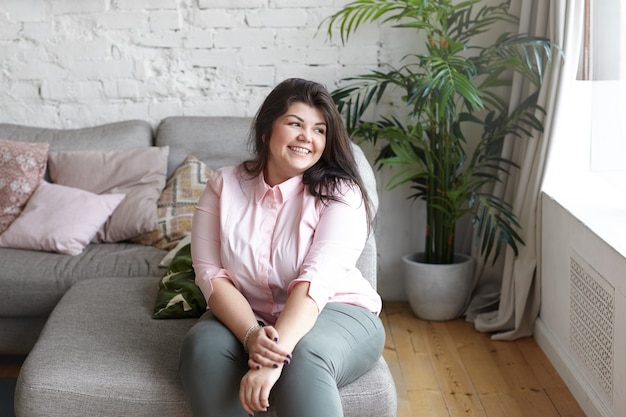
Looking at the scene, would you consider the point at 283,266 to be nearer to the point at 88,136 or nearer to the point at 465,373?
the point at 465,373

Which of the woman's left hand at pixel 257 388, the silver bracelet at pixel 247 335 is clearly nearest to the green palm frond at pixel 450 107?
the silver bracelet at pixel 247 335

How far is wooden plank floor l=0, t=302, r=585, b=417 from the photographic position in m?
2.88

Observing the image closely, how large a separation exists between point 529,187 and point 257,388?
1.76m

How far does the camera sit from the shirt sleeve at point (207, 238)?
235 cm

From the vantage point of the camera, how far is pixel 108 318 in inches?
102

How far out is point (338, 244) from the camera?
2.25m

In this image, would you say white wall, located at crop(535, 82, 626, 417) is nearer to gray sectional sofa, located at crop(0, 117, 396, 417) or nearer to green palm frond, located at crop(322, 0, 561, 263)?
green palm frond, located at crop(322, 0, 561, 263)

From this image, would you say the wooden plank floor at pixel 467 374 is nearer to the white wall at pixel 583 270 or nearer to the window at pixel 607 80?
the white wall at pixel 583 270

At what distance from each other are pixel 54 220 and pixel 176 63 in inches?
36.2

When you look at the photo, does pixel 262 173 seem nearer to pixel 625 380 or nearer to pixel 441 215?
pixel 625 380

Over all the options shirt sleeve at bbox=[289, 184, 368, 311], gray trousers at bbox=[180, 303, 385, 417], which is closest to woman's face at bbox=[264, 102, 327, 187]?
shirt sleeve at bbox=[289, 184, 368, 311]

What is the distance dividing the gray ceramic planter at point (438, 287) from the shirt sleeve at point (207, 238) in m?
1.46

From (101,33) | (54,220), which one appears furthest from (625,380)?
(101,33)

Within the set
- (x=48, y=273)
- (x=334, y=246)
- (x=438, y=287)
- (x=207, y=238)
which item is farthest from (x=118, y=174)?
(x=334, y=246)
